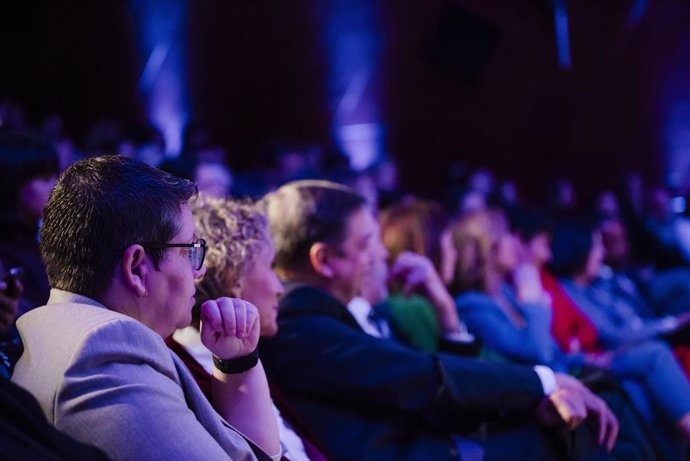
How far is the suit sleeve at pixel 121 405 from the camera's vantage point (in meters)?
1.00

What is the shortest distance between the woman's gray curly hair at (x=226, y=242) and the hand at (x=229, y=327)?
0.33 metres

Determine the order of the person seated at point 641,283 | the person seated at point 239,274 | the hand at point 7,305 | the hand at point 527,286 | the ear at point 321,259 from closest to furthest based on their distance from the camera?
the hand at point 7,305, the person seated at point 239,274, the ear at point 321,259, the hand at point 527,286, the person seated at point 641,283

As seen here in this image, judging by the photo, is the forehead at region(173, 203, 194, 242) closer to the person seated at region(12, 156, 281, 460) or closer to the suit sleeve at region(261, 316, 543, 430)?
the person seated at region(12, 156, 281, 460)

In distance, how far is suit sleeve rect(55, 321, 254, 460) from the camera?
1.00 m

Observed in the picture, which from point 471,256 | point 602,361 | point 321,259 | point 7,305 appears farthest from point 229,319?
point 602,361

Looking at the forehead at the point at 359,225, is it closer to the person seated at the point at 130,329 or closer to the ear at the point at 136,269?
the person seated at the point at 130,329

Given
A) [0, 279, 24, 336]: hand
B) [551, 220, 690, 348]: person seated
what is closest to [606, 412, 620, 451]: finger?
[0, 279, 24, 336]: hand

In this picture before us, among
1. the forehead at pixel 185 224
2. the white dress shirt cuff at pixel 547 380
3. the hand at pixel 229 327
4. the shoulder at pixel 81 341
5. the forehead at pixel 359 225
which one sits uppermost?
the forehead at pixel 185 224

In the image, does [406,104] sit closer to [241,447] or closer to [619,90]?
[619,90]

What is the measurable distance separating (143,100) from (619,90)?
4.85 meters

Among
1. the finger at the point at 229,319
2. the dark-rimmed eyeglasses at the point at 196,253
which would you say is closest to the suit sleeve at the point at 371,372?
the finger at the point at 229,319

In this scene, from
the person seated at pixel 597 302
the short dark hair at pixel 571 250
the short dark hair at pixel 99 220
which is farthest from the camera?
the short dark hair at pixel 571 250

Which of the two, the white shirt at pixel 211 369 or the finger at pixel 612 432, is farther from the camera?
the finger at pixel 612 432

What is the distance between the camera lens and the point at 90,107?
21.7ft
